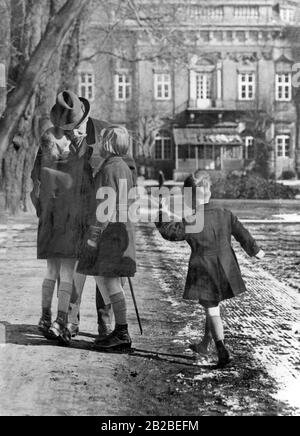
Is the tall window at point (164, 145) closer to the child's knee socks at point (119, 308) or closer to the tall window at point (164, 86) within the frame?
the tall window at point (164, 86)

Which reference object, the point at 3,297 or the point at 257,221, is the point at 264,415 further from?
the point at 257,221

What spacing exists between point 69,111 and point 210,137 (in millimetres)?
8210

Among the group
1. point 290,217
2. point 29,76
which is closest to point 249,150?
point 290,217

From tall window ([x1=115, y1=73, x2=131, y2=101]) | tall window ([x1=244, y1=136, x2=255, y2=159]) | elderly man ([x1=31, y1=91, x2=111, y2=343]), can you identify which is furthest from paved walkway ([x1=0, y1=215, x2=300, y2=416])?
tall window ([x1=244, y1=136, x2=255, y2=159])

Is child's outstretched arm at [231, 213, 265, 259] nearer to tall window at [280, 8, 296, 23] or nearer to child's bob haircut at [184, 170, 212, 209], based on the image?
child's bob haircut at [184, 170, 212, 209]

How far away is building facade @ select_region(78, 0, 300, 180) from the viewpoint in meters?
6.54

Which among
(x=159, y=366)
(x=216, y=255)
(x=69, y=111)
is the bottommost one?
(x=159, y=366)

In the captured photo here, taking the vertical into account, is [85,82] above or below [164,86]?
above

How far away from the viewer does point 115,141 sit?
3.79 metres

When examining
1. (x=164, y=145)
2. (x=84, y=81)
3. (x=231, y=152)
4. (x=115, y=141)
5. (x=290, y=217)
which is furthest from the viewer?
(x=84, y=81)

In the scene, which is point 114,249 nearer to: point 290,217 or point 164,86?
point 164,86

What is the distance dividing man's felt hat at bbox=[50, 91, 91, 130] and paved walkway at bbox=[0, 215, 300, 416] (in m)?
1.18

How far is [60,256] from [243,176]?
22.5 feet

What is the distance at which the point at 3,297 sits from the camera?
18.7 ft
